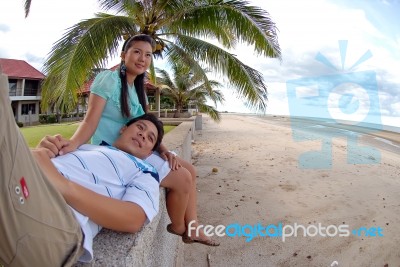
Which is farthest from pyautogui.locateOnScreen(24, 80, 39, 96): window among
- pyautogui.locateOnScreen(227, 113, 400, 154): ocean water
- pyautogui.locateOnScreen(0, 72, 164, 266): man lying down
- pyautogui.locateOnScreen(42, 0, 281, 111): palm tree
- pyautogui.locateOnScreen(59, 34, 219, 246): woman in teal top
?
pyautogui.locateOnScreen(0, 72, 164, 266): man lying down

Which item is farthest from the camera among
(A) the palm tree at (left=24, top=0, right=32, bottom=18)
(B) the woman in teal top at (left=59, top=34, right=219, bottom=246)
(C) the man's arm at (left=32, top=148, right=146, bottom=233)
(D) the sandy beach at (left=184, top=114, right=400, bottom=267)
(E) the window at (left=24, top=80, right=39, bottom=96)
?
(E) the window at (left=24, top=80, right=39, bottom=96)

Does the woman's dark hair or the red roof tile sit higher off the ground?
the red roof tile

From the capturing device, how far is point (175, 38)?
834 cm

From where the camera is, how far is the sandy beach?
145 inches

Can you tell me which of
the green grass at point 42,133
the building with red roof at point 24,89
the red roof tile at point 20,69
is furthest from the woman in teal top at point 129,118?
the red roof tile at point 20,69

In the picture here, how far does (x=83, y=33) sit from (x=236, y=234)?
16.1 feet

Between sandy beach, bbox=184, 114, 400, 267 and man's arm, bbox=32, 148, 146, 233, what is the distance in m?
2.29

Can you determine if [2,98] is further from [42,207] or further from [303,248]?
[303,248]

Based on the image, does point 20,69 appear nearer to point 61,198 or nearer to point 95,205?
point 95,205

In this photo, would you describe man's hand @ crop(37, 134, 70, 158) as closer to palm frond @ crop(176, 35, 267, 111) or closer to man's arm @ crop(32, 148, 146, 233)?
man's arm @ crop(32, 148, 146, 233)

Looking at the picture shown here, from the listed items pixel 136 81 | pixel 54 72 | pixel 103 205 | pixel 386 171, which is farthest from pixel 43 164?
pixel 386 171

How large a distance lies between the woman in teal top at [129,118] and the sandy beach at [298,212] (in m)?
1.39

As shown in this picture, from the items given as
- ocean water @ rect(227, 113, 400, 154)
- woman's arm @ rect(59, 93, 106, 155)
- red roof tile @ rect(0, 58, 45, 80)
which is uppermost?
red roof tile @ rect(0, 58, 45, 80)

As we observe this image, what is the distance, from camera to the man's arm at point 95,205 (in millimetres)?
1226
